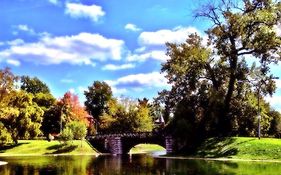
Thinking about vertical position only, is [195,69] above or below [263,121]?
above

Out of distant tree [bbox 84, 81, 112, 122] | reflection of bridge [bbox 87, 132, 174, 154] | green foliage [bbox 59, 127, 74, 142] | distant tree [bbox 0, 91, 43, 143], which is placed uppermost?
distant tree [bbox 84, 81, 112, 122]

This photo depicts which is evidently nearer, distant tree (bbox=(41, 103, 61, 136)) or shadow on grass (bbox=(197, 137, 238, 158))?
shadow on grass (bbox=(197, 137, 238, 158))

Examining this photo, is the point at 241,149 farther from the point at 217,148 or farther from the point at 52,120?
the point at 52,120

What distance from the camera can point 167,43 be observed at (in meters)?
89.9

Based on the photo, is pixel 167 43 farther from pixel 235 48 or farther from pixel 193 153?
pixel 193 153

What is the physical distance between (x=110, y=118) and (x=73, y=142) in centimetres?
3143

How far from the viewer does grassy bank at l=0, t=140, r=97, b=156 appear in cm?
10738

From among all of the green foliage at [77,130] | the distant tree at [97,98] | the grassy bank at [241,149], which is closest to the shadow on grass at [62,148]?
the green foliage at [77,130]

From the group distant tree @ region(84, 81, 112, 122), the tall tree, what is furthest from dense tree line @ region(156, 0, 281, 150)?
distant tree @ region(84, 81, 112, 122)

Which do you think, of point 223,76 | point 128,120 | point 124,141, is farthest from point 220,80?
point 128,120

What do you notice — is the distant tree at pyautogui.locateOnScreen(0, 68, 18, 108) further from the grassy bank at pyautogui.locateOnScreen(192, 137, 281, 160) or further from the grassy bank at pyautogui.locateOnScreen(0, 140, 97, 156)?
the grassy bank at pyautogui.locateOnScreen(192, 137, 281, 160)

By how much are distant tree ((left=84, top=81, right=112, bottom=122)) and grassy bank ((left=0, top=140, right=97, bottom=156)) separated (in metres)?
59.8

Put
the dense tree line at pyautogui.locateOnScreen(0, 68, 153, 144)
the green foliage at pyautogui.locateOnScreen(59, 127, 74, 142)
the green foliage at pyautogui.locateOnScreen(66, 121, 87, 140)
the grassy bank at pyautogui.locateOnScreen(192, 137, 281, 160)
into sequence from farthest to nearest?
1. the green foliage at pyautogui.locateOnScreen(66, 121, 87, 140)
2. the green foliage at pyautogui.locateOnScreen(59, 127, 74, 142)
3. the dense tree line at pyautogui.locateOnScreen(0, 68, 153, 144)
4. the grassy bank at pyautogui.locateOnScreen(192, 137, 281, 160)

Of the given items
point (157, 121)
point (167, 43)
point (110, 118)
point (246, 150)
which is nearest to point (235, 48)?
point (167, 43)
